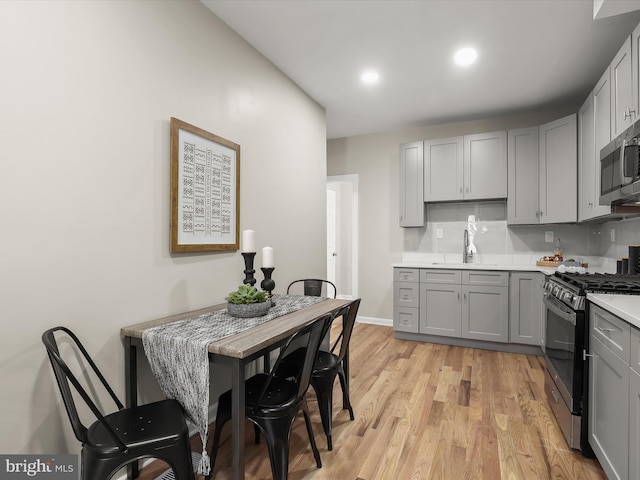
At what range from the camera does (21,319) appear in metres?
1.36

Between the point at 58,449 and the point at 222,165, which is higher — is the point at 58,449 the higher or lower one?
the lower one

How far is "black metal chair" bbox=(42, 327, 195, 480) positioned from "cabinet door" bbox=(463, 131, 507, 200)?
12.2ft

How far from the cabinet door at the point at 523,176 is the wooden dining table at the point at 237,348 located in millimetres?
2692

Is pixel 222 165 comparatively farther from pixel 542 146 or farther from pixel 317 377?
pixel 542 146

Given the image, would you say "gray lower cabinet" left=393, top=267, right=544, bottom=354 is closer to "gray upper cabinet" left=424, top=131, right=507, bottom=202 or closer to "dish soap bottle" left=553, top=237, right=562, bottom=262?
"dish soap bottle" left=553, top=237, right=562, bottom=262

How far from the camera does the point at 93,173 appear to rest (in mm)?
1625

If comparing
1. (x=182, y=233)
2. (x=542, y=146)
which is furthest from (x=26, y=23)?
(x=542, y=146)

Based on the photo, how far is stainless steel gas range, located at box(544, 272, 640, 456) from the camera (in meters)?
1.90

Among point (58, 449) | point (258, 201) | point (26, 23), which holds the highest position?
point (26, 23)

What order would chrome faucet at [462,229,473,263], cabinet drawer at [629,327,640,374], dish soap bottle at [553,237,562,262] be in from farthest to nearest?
chrome faucet at [462,229,473,263] < dish soap bottle at [553,237,562,262] < cabinet drawer at [629,327,640,374]

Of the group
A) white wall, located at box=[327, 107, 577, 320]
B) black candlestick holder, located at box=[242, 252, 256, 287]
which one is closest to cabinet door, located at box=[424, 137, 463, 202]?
white wall, located at box=[327, 107, 577, 320]

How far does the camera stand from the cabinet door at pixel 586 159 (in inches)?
115

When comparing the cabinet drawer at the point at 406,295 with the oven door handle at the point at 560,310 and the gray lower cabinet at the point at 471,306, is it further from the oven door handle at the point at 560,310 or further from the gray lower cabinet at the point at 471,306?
the oven door handle at the point at 560,310

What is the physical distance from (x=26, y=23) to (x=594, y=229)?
4.77 metres
